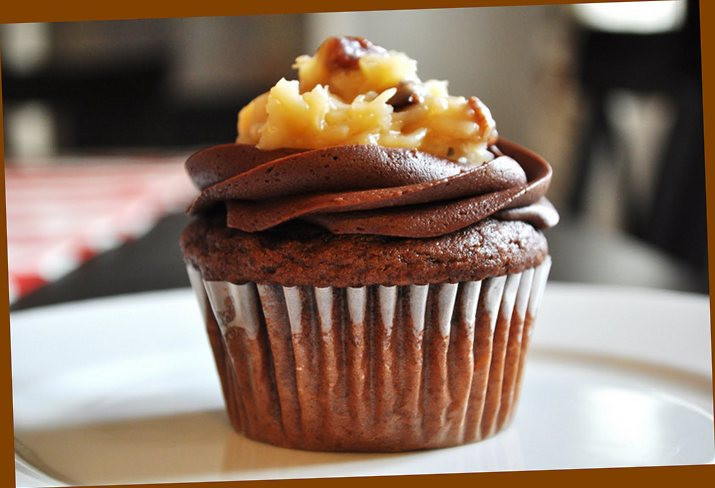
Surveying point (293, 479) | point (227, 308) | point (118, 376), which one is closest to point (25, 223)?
point (118, 376)

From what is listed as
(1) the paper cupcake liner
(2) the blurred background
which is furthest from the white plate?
(2) the blurred background

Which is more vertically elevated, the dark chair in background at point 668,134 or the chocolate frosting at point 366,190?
the chocolate frosting at point 366,190

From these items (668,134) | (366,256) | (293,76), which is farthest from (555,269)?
(293,76)

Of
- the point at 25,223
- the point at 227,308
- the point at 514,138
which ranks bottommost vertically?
the point at 514,138

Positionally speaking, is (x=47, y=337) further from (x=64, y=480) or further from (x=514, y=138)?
(x=514, y=138)

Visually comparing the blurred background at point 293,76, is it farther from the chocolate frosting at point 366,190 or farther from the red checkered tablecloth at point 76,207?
the chocolate frosting at point 366,190

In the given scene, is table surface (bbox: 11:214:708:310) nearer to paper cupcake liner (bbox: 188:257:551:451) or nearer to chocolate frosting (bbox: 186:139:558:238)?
paper cupcake liner (bbox: 188:257:551:451)

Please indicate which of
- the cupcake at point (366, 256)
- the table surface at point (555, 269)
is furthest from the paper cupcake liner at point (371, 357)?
the table surface at point (555, 269)
